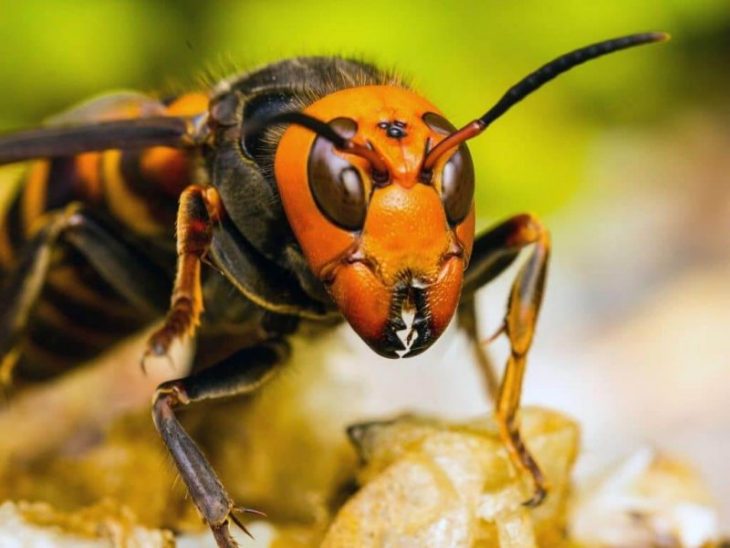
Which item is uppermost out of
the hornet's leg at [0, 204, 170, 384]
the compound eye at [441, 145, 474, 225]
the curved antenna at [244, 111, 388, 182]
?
the curved antenna at [244, 111, 388, 182]

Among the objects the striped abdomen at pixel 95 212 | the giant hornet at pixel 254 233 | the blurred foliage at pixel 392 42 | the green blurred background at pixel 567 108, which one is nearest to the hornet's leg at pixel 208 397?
the giant hornet at pixel 254 233

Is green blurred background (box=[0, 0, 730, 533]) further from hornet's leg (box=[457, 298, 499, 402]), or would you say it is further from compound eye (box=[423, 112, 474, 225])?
compound eye (box=[423, 112, 474, 225])

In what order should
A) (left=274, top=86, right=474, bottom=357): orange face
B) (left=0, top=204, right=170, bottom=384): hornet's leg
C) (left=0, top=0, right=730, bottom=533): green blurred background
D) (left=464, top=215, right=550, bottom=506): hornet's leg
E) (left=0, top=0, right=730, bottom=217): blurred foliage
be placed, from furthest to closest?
Result: (left=0, top=0, right=730, bottom=217): blurred foliage, (left=0, top=0, right=730, bottom=533): green blurred background, (left=0, top=204, right=170, bottom=384): hornet's leg, (left=464, top=215, right=550, bottom=506): hornet's leg, (left=274, top=86, right=474, bottom=357): orange face

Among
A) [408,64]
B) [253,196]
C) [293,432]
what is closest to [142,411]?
[293,432]

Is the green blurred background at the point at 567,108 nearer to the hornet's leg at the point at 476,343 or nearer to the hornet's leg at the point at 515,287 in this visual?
the hornet's leg at the point at 476,343

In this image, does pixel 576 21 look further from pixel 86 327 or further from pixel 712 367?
pixel 86 327

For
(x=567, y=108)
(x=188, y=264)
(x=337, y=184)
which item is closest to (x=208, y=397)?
(x=188, y=264)

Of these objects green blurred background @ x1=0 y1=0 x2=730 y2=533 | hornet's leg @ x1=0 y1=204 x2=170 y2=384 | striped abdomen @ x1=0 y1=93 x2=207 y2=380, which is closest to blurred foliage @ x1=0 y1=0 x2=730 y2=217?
green blurred background @ x1=0 y1=0 x2=730 y2=533
